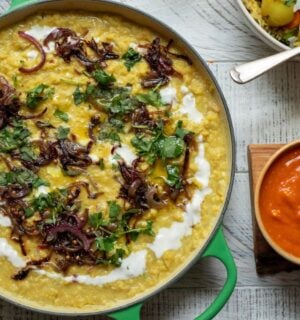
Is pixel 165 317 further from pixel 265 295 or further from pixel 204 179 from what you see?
pixel 204 179

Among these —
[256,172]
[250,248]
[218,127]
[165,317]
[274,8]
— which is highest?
[274,8]

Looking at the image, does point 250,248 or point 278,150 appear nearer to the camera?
point 278,150

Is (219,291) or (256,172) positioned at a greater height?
(256,172)

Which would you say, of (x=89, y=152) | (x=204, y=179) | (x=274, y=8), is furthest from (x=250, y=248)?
(x=274, y=8)

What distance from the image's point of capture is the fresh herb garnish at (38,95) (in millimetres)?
1971

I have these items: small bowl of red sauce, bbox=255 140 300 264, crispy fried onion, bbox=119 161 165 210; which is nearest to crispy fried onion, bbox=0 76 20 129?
crispy fried onion, bbox=119 161 165 210

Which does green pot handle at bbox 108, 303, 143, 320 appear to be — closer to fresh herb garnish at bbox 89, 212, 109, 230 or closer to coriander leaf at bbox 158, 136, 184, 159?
fresh herb garnish at bbox 89, 212, 109, 230

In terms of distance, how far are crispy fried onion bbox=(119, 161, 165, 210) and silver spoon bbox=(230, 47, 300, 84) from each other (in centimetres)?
37

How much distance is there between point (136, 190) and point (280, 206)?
0.40m

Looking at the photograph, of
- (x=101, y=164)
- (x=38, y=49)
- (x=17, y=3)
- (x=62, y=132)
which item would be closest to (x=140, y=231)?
(x=101, y=164)

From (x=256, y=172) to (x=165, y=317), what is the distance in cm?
52

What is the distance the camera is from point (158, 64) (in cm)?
200

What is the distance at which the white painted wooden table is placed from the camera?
214cm

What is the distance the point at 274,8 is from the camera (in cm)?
201
